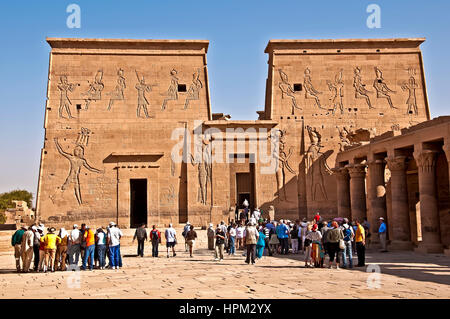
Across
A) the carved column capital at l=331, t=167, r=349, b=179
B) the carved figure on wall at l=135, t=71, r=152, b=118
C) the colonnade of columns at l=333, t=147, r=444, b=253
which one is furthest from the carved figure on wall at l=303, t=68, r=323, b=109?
the carved figure on wall at l=135, t=71, r=152, b=118

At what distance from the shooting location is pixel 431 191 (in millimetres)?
14625

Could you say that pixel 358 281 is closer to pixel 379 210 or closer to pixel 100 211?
pixel 379 210

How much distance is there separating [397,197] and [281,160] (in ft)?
29.2

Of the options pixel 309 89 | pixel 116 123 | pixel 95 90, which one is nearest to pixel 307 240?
pixel 309 89

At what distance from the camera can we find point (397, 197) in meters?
16.2

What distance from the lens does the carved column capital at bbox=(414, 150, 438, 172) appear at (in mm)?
14438

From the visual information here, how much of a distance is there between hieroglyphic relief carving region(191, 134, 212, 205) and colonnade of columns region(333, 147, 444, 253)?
708 cm

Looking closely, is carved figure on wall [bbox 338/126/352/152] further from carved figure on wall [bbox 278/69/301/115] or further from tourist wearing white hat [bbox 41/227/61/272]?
tourist wearing white hat [bbox 41/227/61/272]

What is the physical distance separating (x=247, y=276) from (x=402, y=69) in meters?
20.2

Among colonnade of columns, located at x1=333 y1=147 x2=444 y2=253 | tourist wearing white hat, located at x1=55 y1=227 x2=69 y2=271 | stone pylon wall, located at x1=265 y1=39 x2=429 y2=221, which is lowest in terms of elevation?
tourist wearing white hat, located at x1=55 y1=227 x2=69 y2=271

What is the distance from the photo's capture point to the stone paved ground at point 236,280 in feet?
25.5

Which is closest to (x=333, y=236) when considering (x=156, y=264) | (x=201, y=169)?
(x=156, y=264)
